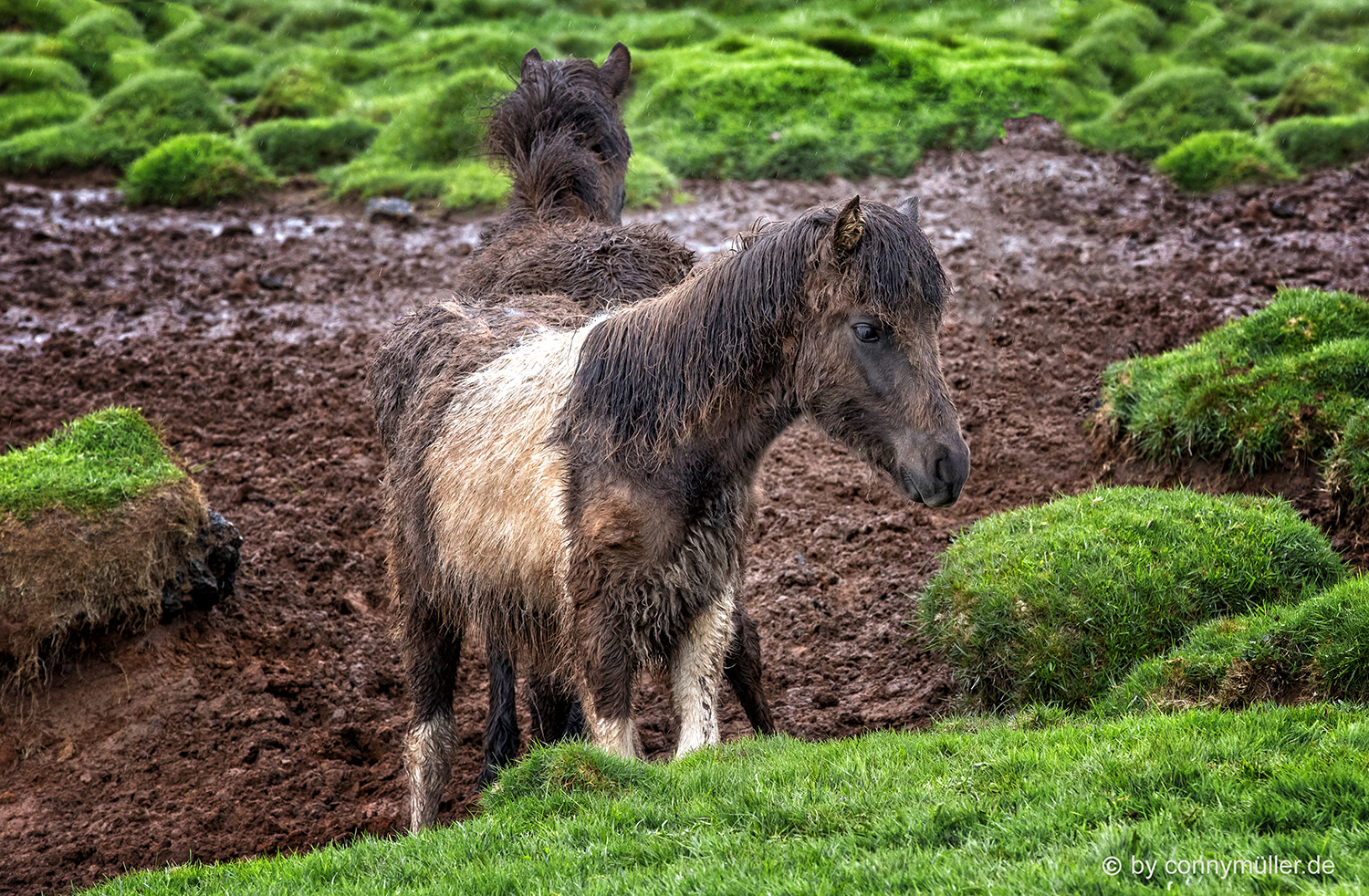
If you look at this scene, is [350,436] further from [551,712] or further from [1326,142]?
[1326,142]

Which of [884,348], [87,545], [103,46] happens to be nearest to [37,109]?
[103,46]

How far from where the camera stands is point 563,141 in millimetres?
8062

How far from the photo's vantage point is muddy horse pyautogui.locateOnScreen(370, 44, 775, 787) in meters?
5.90

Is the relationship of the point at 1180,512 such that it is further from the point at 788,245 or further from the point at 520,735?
the point at 520,735

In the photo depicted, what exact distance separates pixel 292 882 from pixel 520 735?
2321mm

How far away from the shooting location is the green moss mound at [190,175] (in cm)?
1417

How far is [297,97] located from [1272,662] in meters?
16.6

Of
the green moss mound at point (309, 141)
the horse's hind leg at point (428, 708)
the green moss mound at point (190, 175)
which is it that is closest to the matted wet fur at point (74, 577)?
the horse's hind leg at point (428, 708)

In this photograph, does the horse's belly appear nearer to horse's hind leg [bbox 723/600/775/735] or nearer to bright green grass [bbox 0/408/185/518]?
horse's hind leg [bbox 723/600/775/735]

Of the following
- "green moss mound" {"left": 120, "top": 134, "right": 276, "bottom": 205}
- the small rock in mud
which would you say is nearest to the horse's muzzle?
the small rock in mud

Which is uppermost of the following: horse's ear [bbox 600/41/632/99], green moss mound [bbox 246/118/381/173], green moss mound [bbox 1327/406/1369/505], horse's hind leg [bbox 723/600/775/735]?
horse's ear [bbox 600/41/632/99]

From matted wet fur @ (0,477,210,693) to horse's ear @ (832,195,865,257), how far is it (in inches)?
194

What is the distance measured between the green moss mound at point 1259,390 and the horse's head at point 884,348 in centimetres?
363

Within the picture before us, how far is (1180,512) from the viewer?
6.17m
